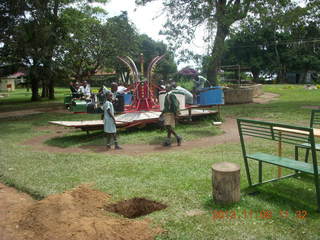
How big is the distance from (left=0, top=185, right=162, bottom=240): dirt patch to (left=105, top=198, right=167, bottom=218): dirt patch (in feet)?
0.69

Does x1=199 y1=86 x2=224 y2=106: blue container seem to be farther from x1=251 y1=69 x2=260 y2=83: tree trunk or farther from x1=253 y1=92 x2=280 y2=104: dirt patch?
x1=251 y1=69 x2=260 y2=83: tree trunk

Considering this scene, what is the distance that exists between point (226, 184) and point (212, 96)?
8923mm

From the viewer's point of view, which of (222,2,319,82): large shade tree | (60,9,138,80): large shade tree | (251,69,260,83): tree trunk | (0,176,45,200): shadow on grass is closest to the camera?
(0,176,45,200): shadow on grass

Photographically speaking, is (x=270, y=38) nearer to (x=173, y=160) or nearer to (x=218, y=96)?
(x=218, y=96)

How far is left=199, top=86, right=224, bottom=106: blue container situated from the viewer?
42.1ft

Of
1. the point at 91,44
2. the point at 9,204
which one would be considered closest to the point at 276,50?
the point at 91,44

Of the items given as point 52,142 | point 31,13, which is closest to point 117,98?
point 52,142

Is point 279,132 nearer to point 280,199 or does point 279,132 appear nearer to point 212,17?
point 280,199

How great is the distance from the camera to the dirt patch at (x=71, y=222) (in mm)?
3691

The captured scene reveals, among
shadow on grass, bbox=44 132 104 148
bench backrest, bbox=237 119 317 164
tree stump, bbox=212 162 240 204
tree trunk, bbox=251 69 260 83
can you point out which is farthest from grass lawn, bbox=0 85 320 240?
tree trunk, bbox=251 69 260 83

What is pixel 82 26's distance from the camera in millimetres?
27641

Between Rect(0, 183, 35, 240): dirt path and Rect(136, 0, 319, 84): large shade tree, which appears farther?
Rect(136, 0, 319, 84): large shade tree

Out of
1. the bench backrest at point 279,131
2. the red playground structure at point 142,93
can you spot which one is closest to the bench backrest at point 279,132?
the bench backrest at point 279,131

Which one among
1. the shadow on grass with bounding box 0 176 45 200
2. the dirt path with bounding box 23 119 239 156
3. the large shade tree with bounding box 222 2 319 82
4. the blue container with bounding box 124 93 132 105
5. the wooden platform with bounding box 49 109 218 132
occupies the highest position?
the large shade tree with bounding box 222 2 319 82
